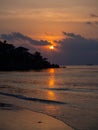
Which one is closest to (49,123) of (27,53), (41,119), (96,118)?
(41,119)

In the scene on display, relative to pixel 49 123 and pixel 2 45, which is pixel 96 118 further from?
pixel 2 45

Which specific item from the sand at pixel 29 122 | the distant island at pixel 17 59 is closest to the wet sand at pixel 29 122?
the sand at pixel 29 122

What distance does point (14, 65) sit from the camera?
579 feet

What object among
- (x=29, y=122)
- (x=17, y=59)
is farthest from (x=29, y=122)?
(x=17, y=59)

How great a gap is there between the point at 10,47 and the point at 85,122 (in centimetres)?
16034

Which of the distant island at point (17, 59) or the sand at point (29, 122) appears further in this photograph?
the distant island at point (17, 59)

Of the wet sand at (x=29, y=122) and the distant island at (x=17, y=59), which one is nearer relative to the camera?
the wet sand at (x=29, y=122)

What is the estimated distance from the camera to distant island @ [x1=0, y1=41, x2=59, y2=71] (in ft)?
558

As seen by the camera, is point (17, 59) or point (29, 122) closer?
point (29, 122)

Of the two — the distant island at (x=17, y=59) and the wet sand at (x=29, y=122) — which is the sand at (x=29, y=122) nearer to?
the wet sand at (x=29, y=122)

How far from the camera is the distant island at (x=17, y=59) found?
17002 cm

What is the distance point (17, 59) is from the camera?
177 m

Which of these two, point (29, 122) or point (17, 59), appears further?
point (17, 59)

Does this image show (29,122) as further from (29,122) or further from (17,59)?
(17,59)
